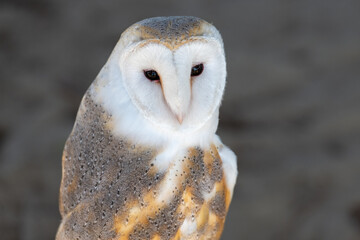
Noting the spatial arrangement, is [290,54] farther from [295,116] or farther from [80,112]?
[80,112]

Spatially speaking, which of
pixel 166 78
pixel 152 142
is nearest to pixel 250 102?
pixel 152 142

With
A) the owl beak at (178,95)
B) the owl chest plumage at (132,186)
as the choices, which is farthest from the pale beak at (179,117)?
the owl chest plumage at (132,186)

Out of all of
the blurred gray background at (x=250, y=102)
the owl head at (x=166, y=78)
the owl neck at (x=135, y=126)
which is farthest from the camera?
the blurred gray background at (x=250, y=102)

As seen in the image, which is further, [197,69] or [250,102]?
[250,102]

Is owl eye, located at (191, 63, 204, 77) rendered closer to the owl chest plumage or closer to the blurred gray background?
the owl chest plumage

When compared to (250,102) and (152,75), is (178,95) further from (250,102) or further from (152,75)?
(250,102)

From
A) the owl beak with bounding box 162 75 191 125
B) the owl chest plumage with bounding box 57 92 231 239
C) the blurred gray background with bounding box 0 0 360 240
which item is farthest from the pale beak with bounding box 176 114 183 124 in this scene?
the blurred gray background with bounding box 0 0 360 240

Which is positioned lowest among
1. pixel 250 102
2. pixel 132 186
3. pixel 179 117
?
pixel 132 186

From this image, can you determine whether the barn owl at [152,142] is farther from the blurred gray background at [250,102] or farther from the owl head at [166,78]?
the blurred gray background at [250,102]
